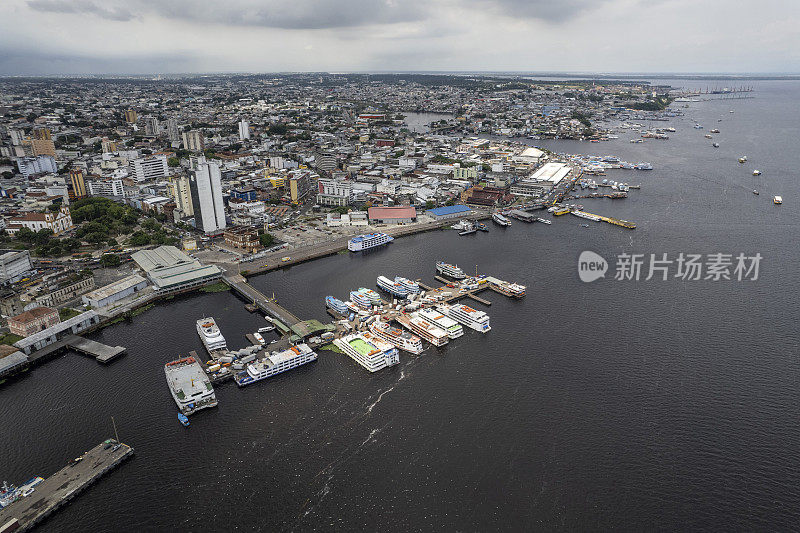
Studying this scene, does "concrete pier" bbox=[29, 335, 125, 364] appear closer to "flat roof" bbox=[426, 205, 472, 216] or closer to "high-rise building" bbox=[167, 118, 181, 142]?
"flat roof" bbox=[426, 205, 472, 216]

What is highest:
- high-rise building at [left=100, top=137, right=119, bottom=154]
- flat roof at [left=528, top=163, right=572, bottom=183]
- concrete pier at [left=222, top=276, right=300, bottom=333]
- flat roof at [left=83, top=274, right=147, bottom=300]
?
high-rise building at [left=100, top=137, right=119, bottom=154]

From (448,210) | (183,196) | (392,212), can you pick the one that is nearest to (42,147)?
(183,196)

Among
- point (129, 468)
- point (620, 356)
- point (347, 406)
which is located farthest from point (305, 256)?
point (620, 356)

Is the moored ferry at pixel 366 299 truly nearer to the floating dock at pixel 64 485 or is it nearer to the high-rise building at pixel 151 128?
the floating dock at pixel 64 485

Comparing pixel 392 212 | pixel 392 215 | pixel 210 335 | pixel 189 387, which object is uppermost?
pixel 392 212

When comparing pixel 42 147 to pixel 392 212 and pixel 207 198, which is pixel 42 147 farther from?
pixel 392 212

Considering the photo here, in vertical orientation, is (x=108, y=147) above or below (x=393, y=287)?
above

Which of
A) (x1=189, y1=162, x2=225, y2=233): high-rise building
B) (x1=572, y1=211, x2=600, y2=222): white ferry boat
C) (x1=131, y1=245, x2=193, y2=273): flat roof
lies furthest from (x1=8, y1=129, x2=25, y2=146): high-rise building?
(x1=572, y1=211, x2=600, y2=222): white ferry boat
